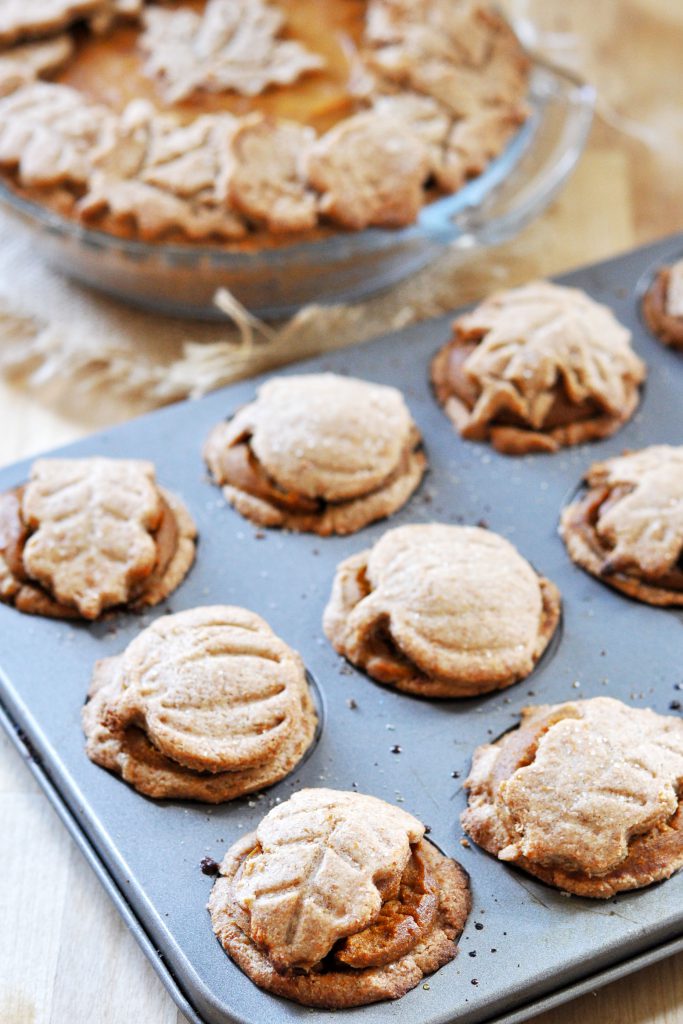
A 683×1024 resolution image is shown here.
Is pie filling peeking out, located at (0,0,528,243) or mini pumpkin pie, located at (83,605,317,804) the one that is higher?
pie filling peeking out, located at (0,0,528,243)

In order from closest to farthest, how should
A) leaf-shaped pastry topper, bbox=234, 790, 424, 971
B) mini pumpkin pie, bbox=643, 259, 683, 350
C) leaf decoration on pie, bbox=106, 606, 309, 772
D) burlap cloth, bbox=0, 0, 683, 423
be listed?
leaf-shaped pastry topper, bbox=234, 790, 424, 971
leaf decoration on pie, bbox=106, 606, 309, 772
mini pumpkin pie, bbox=643, 259, 683, 350
burlap cloth, bbox=0, 0, 683, 423

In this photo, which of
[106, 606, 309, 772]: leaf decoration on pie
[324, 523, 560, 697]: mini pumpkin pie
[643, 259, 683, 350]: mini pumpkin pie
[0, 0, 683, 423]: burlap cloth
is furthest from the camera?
[0, 0, 683, 423]: burlap cloth

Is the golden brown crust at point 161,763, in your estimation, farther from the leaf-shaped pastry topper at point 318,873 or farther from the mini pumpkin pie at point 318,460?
the mini pumpkin pie at point 318,460

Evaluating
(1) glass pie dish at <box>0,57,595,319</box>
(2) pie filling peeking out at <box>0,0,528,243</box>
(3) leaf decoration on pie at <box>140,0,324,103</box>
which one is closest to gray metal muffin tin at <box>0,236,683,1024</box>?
(1) glass pie dish at <box>0,57,595,319</box>

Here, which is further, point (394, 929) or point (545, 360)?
point (545, 360)

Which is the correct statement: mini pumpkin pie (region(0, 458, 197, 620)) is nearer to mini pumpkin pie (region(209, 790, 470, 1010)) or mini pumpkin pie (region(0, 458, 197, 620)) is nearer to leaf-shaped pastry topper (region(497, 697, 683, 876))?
mini pumpkin pie (region(209, 790, 470, 1010))

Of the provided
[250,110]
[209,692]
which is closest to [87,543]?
[209,692]

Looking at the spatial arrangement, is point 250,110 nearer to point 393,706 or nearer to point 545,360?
point 545,360

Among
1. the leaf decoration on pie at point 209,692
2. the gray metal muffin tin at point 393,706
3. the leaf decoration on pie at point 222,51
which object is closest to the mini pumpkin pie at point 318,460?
the gray metal muffin tin at point 393,706
